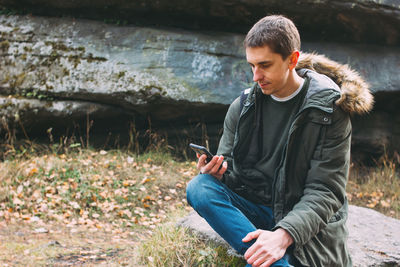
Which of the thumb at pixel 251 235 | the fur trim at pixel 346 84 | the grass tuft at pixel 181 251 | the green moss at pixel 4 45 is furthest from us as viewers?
the green moss at pixel 4 45

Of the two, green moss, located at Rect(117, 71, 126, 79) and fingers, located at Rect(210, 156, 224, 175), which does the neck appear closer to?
fingers, located at Rect(210, 156, 224, 175)

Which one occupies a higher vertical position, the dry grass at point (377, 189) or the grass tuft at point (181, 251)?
the grass tuft at point (181, 251)

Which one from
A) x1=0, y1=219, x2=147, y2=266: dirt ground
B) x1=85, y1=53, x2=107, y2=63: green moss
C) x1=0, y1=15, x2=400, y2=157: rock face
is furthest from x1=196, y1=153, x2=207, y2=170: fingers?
x1=85, y1=53, x2=107, y2=63: green moss

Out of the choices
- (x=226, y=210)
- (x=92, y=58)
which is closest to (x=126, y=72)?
(x=92, y=58)

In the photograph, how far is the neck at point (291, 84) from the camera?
282cm

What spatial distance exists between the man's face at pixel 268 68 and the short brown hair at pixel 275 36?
0.03m

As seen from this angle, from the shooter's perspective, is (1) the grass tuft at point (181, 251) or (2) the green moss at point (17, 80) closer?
(1) the grass tuft at point (181, 251)

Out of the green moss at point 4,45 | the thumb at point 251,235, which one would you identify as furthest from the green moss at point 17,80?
the thumb at point 251,235

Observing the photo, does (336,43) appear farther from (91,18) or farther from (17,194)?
(17,194)

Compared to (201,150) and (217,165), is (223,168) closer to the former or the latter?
(217,165)

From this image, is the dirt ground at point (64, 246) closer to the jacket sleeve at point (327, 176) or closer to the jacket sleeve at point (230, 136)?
the jacket sleeve at point (230, 136)

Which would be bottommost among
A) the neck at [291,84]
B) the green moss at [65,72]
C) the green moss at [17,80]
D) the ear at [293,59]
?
the green moss at [17,80]

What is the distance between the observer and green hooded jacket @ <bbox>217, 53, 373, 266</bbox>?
2.54m

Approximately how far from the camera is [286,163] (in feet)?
8.89
